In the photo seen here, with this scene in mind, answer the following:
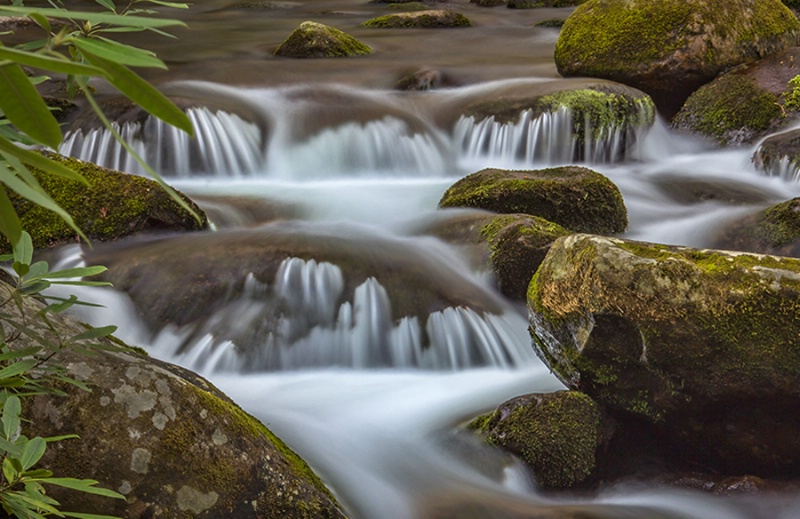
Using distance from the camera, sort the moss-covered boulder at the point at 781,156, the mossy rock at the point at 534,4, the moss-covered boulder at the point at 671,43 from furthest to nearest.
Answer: the mossy rock at the point at 534,4, the moss-covered boulder at the point at 671,43, the moss-covered boulder at the point at 781,156

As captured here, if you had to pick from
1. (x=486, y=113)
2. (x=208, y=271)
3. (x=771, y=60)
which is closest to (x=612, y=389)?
(x=208, y=271)

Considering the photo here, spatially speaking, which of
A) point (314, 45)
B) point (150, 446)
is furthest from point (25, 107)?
point (314, 45)

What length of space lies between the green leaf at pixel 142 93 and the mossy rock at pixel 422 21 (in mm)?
13701

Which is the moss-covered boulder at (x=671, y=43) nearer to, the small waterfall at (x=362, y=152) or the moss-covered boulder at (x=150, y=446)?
the small waterfall at (x=362, y=152)

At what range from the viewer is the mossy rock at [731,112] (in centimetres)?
870

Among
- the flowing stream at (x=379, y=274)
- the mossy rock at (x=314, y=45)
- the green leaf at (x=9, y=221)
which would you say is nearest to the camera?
the green leaf at (x=9, y=221)

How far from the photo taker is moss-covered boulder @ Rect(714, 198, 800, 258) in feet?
19.7

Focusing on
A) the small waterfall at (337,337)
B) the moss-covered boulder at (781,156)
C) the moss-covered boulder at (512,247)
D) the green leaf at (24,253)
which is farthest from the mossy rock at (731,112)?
the green leaf at (24,253)

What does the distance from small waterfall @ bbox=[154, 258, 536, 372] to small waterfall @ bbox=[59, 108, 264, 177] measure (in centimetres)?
339

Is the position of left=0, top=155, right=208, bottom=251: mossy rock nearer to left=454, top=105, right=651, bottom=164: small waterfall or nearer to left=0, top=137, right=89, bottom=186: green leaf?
left=454, top=105, right=651, bottom=164: small waterfall

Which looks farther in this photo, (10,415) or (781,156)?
(781,156)

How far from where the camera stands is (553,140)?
8.50 metres

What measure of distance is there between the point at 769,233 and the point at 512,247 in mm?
2056

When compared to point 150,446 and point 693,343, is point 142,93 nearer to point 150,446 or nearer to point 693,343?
point 150,446
